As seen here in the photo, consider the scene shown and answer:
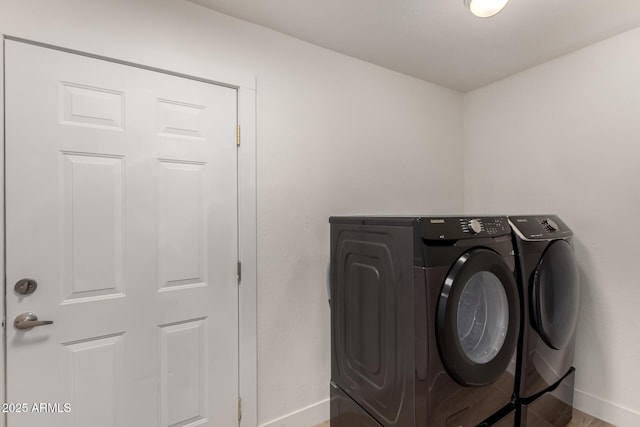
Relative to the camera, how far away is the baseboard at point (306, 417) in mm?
1817

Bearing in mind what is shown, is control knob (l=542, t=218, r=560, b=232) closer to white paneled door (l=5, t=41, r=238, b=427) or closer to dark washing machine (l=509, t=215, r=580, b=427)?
dark washing machine (l=509, t=215, r=580, b=427)

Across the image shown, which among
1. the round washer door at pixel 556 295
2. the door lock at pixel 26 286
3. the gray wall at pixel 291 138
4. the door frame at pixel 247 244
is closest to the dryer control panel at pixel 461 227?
the round washer door at pixel 556 295

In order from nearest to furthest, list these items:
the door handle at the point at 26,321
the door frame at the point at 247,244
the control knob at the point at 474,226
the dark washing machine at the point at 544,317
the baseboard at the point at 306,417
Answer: the door handle at the point at 26,321 < the control knob at the point at 474,226 < the dark washing machine at the point at 544,317 < the door frame at the point at 247,244 < the baseboard at the point at 306,417

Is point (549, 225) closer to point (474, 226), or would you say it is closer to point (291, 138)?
point (474, 226)

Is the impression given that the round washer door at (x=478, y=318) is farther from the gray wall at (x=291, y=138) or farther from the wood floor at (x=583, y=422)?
the wood floor at (x=583, y=422)

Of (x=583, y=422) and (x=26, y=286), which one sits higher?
(x=26, y=286)

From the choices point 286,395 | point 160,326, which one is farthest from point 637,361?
point 160,326

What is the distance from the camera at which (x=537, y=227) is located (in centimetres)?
169

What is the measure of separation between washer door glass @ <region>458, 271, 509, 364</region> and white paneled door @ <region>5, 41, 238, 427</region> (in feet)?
3.91

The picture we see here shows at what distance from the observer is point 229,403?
167 centimetres

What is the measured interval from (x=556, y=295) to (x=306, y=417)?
1623 mm

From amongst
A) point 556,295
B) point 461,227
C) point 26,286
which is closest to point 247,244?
point 26,286

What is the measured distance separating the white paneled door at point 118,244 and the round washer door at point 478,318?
3.59 ft

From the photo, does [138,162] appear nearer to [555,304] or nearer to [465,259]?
[465,259]
